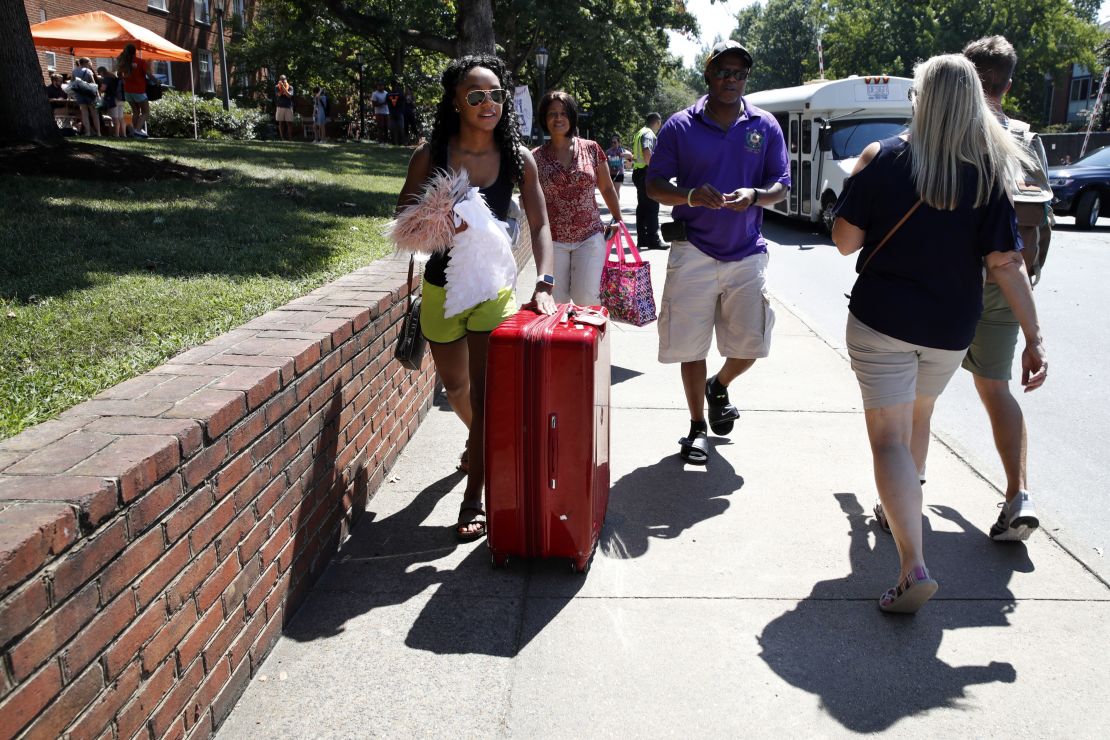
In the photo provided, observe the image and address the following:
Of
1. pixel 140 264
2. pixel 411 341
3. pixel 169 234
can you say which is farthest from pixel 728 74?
pixel 169 234

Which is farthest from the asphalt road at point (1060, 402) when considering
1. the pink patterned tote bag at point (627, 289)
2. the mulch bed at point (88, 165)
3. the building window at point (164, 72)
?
the building window at point (164, 72)

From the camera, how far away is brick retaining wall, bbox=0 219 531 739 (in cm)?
193

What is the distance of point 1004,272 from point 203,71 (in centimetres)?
3983

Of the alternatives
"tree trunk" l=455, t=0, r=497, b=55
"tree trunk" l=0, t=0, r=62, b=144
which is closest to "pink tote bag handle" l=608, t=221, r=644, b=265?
"tree trunk" l=0, t=0, r=62, b=144

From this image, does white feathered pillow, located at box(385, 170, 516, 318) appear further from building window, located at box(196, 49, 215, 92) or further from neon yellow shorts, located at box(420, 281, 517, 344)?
building window, located at box(196, 49, 215, 92)

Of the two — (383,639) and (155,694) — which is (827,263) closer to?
(383,639)

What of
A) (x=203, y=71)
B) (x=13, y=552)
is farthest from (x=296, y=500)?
(x=203, y=71)

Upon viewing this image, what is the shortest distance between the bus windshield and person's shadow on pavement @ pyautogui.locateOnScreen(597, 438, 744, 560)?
13.1 m

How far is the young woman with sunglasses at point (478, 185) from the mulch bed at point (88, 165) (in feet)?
18.9

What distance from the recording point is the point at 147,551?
2338 millimetres

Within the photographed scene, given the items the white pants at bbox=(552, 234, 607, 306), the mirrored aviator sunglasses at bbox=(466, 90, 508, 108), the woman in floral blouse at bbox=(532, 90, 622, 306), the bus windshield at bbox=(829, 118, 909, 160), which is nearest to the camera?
the mirrored aviator sunglasses at bbox=(466, 90, 508, 108)

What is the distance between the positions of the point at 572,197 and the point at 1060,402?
368cm

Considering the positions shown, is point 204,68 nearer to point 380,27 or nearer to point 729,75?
point 380,27

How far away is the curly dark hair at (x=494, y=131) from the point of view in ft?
13.2
